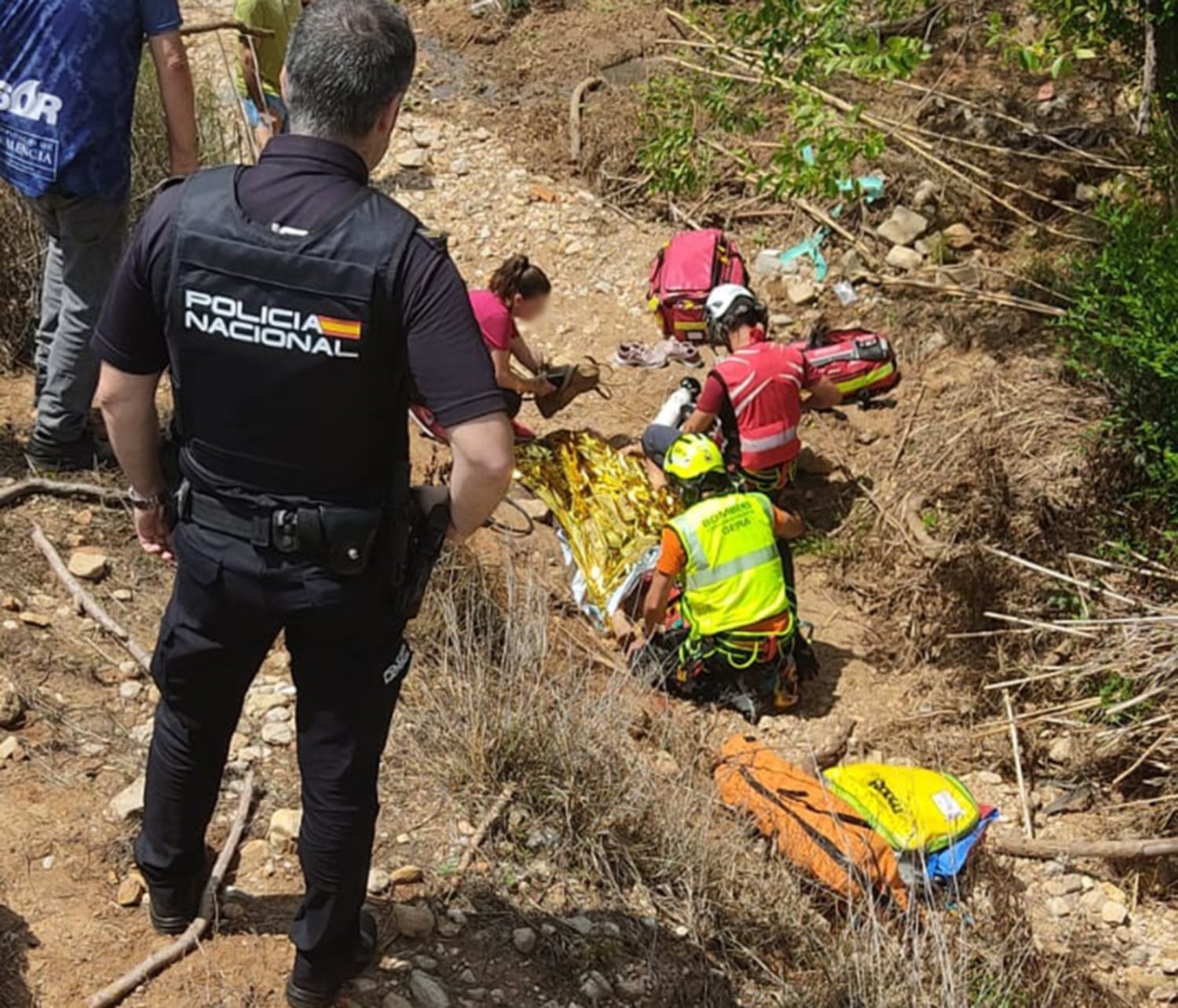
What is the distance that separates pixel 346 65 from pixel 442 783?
2.03 m

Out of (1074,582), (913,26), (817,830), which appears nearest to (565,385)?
(1074,582)

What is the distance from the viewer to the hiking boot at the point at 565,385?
6.44 metres

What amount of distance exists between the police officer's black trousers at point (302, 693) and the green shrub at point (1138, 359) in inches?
132

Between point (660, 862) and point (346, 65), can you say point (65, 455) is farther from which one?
point (346, 65)

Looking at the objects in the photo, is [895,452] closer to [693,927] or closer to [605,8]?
[693,927]

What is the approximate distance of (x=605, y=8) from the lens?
996cm

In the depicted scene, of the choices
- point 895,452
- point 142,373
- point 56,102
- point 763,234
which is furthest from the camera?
point 763,234

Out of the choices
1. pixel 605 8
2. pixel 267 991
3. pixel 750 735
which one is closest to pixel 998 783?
pixel 750 735

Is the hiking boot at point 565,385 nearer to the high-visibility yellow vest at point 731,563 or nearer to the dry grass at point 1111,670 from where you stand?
the high-visibility yellow vest at point 731,563

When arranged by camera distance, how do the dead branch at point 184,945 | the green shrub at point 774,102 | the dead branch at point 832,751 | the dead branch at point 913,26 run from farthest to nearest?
the dead branch at point 913,26 → the green shrub at point 774,102 → the dead branch at point 832,751 → the dead branch at point 184,945

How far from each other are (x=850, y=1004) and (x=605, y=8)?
833 cm

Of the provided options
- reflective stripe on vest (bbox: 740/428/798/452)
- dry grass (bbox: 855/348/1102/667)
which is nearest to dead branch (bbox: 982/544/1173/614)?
dry grass (bbox: 855/348/1102/667)

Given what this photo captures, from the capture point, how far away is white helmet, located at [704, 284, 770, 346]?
622 centimetres

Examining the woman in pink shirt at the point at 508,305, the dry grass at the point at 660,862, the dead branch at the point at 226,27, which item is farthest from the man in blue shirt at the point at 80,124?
the woman in pink shirt at the point at 508,305
